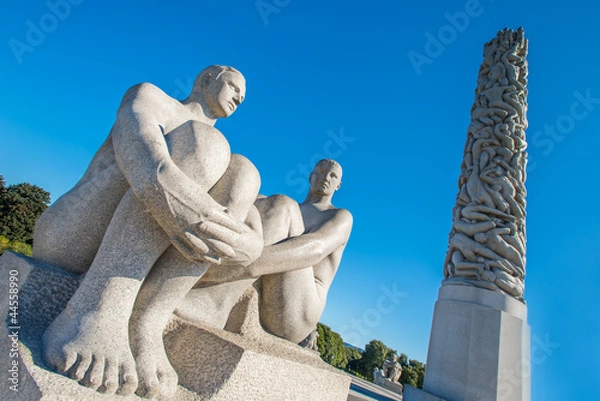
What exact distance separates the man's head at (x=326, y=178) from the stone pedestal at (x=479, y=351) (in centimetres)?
525

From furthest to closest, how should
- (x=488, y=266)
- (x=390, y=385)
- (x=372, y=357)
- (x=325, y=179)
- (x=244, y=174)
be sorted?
(x=372, y=357)
(x=390, y=385)
(x=488, y=266)
(x=325, y=179)
(x=244, y=174)

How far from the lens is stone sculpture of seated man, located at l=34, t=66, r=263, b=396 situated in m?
1.51

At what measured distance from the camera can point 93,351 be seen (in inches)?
57.8

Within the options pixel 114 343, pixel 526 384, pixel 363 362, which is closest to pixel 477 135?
pixel 526 384

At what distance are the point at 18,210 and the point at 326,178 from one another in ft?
118

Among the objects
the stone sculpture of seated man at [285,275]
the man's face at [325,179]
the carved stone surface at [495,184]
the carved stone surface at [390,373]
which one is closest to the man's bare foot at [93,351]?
the stone sculpture of seated man at [285,275]

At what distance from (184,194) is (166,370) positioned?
0.78 meters

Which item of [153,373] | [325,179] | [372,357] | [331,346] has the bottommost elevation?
[153,373]

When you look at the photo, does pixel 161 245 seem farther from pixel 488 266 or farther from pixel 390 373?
pixel 390 373

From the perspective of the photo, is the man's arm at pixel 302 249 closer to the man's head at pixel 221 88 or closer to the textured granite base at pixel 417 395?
the man's head at pixel 221 88

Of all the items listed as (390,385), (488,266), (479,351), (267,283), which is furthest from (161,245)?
(390,385)

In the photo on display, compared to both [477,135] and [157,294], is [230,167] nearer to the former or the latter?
[157,294]

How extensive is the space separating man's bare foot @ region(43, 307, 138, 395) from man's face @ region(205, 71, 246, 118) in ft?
4.57

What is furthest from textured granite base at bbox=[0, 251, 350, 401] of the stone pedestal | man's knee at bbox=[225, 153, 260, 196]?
the stone pedestal
